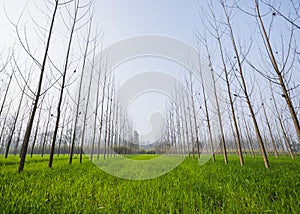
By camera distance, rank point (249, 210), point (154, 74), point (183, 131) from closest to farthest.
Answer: point (249, 210), point (154, 74), point (183, 131)

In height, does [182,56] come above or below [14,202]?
above

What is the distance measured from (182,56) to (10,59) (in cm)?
1145

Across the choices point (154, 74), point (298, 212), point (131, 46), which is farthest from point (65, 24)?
point (298, 212)

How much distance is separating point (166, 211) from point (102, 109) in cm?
1431

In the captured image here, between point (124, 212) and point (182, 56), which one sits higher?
point (182, 56)

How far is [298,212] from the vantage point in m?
2.23

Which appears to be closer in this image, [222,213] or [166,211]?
[222,213]

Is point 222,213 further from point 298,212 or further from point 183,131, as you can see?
point 183,131

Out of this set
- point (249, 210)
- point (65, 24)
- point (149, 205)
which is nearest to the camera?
point (249, 210)

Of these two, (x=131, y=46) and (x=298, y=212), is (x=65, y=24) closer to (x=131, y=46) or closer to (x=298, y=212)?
(x=131, y=46)

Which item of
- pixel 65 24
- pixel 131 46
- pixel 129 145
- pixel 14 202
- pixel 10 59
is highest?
pixel 131 46

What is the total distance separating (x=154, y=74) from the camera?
1554 centimetres

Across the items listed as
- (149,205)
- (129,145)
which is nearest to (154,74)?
(149,205)

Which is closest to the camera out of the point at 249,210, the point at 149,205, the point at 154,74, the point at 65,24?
the point at 249,210
